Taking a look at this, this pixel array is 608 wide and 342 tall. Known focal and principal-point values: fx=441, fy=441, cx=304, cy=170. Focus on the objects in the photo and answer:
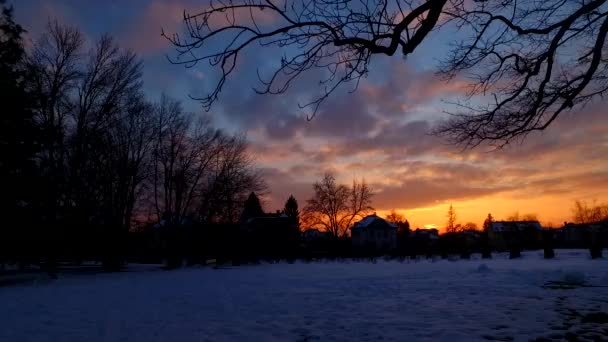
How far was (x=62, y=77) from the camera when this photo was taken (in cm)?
A: 2580

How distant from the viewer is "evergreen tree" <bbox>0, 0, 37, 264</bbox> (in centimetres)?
2083

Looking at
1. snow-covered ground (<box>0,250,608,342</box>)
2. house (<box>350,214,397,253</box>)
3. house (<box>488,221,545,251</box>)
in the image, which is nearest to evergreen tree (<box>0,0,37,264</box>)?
snow-covered ground (<box>0,250,608,342</box>)

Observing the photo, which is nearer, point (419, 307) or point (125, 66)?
point (419, 307)

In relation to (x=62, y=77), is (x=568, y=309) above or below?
below

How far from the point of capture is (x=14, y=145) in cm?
2127

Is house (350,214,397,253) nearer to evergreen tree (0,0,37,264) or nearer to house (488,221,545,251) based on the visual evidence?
house (488,221,545,251)

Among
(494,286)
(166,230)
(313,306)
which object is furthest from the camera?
(166,230)

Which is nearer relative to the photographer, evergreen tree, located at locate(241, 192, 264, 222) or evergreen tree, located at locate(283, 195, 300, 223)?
evergreen tree, located at locate(241, 192, 264, 222)

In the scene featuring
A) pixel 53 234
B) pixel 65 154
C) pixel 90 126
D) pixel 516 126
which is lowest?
pixel 53 234

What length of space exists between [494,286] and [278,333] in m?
7.94

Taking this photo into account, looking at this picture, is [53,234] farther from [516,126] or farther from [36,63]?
[516,126]

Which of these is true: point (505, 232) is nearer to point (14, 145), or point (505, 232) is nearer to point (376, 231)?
point (376, 231)

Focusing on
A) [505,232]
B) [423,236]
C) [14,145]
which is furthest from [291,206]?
[14,145]

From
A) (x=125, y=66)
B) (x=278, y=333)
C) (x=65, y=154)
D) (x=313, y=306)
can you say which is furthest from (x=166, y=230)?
(x=278, y=333)
